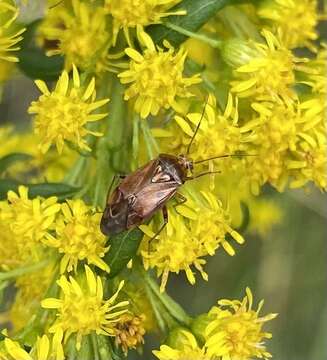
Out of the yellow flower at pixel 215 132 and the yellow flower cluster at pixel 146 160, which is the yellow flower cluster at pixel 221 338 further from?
the yellow flower at pixel 215 132

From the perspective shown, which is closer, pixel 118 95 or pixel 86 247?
pixel 86 247

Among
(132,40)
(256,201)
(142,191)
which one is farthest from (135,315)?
(256,201)

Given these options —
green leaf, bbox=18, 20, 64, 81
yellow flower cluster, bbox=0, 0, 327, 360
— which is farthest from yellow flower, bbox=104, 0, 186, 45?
green leaf, bbox=18, 20, 64, 81

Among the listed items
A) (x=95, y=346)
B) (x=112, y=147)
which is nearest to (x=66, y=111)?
(x=112, y=147)

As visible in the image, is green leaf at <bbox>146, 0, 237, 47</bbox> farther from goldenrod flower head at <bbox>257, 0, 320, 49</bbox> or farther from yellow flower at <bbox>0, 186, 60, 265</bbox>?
yellow flower at <bbox>0, 186, 60, 265</bbox>

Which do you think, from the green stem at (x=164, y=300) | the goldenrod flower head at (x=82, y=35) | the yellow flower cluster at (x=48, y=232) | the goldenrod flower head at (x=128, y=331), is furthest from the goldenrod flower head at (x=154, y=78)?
the goldenrod flower head at (x=128, y=331)

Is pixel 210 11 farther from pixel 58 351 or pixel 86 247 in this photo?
pixel 58 351

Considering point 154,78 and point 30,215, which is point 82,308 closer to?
point 30,215
